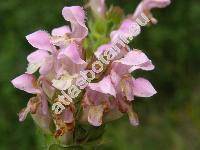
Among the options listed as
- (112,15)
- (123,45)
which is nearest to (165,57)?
(112,15)

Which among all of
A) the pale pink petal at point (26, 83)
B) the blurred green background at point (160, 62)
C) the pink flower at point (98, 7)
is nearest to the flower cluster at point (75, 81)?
the pale pink petal at point (26, 83)

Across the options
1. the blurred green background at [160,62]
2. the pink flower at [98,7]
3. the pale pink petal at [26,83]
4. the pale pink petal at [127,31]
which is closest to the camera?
the pale pink petal at [26,83]

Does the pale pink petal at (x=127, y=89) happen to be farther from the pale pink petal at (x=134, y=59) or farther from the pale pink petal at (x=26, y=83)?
the pale pink petal at (x=26, y=83)

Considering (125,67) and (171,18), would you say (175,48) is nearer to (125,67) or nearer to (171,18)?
(171,18)

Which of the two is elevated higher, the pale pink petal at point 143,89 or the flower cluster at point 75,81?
the flower cluster at point 75,81

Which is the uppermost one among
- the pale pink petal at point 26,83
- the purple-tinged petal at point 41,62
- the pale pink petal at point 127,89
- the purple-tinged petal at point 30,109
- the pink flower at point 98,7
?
the purple-tinged petal at point 41,62
